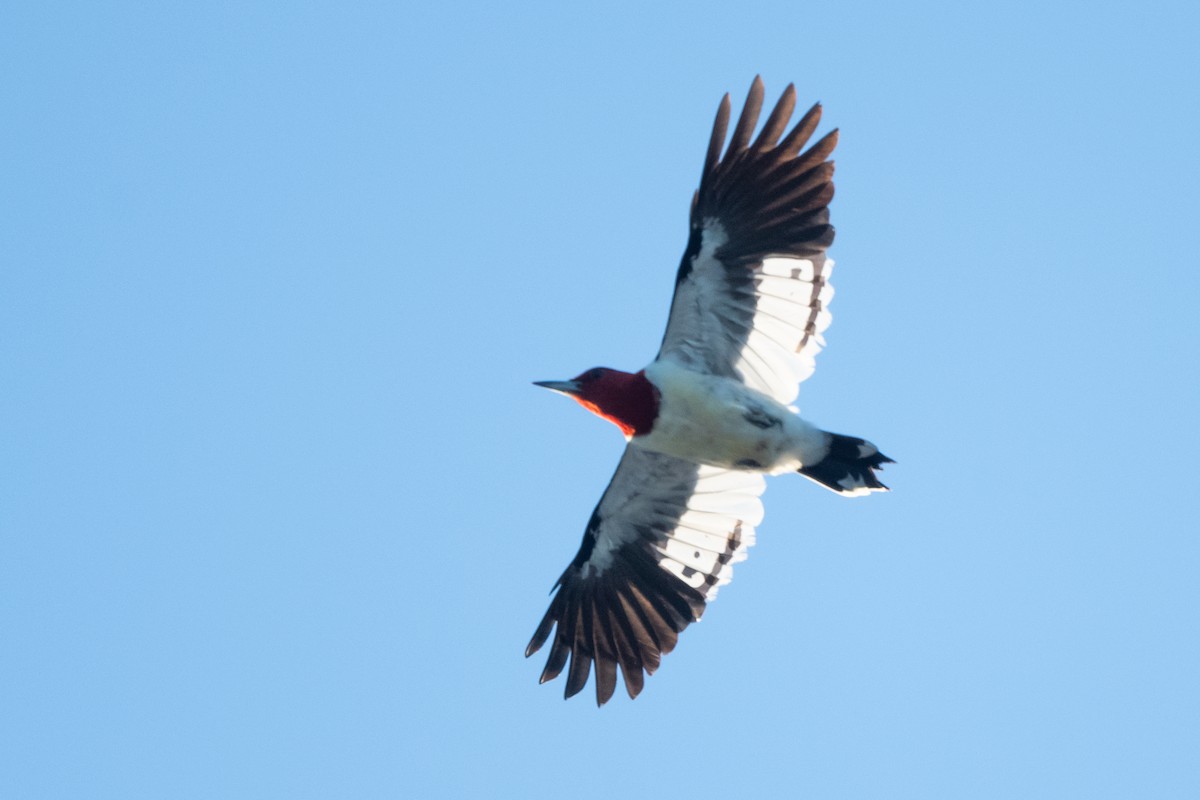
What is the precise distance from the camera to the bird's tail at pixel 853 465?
1033 centimetres

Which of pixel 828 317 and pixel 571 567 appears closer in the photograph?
pixel 828 317

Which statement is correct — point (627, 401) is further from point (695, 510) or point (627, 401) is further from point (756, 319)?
point (695, 510)

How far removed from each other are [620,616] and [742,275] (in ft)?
8.99

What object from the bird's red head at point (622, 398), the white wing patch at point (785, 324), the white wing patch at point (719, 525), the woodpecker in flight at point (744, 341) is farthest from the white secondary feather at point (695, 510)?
the white wing patch at point (785, 324)

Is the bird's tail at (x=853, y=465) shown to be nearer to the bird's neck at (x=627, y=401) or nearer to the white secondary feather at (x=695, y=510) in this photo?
the white secondary feather at (x=695, y=510)

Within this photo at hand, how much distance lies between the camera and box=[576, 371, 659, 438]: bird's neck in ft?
34.0

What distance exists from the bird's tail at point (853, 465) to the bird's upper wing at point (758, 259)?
48 centimetres

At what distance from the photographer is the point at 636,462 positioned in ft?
36.6

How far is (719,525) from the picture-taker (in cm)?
1125

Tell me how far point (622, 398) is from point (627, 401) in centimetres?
4

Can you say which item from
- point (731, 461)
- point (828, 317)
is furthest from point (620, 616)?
point (828, 317)

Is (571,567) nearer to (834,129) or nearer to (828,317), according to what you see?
(828,317)

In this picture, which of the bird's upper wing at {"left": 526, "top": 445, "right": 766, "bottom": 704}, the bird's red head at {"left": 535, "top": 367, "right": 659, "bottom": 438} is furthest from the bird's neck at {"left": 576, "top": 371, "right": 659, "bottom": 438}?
the bird's upper wing at {"left": 526, "top": 445, "right": 766, "bottom": 704}

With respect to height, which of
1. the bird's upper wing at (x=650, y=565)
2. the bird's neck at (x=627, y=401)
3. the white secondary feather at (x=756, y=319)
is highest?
the white secondary feather at (x=756, y=319)
